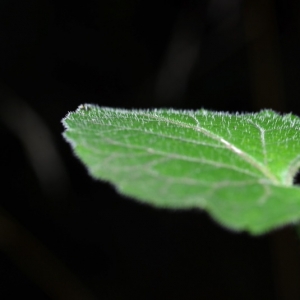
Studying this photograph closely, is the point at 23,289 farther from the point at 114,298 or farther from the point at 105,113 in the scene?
the point at 105,113

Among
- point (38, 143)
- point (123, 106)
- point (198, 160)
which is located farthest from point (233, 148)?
point (123, 106)

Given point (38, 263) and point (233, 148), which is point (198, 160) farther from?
point (38, 263)

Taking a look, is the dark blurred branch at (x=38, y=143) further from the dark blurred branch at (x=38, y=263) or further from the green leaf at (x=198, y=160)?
the green leaf at (x=198, y=160)

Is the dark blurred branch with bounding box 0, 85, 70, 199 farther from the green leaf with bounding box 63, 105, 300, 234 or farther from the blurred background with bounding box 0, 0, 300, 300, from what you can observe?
the green leaf with bounding box 63, 105, 300, 234

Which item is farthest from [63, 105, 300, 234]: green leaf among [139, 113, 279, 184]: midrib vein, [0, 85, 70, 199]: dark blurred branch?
[0, 85, 70, 199]: dark blurred branch

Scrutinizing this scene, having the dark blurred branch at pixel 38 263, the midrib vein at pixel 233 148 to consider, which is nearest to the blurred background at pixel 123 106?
the dark blurred branch at pixel 38 263

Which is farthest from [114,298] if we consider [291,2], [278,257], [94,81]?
[291,2]
